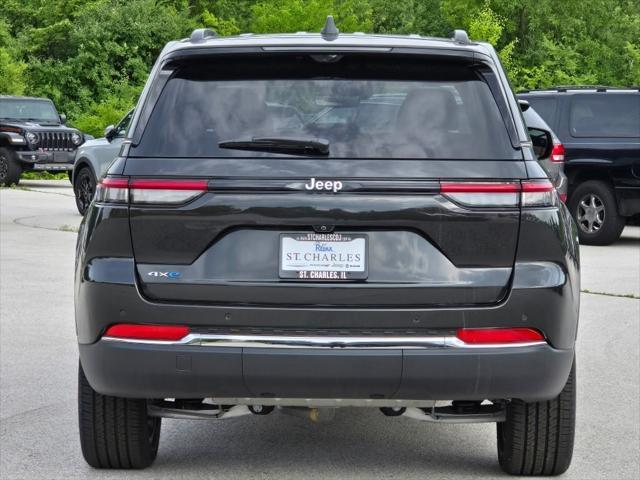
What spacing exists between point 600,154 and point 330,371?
41.1 ft

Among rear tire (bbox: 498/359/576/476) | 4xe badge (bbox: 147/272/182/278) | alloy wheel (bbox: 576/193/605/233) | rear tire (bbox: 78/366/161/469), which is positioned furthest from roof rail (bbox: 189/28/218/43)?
alloy wheel (bbox: 576/193/605/233)

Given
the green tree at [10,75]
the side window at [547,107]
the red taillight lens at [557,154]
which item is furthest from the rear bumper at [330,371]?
the green tree at [10,75]

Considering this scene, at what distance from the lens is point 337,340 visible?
15.3 ft

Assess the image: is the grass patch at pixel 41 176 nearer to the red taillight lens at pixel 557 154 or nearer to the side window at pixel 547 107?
the side window at pixel 547 107

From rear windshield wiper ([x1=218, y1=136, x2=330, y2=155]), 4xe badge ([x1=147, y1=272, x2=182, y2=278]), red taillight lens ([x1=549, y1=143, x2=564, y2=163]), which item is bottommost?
red taillight lens ([x1=549, y1=143, x2=564, y2=163])

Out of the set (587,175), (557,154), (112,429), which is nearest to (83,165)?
(557,154)

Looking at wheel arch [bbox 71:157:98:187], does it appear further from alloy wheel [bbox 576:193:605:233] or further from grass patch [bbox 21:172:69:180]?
grass patch [bbox 21:172:69:180]

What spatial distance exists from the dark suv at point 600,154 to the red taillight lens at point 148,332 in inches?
487

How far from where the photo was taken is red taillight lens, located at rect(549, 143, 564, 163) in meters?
15.8

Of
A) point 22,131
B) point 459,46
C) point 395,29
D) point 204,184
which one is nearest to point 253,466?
point 204,184

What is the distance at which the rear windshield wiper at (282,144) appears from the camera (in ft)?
15.5

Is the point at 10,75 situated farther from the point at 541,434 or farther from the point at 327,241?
the point at 327,241

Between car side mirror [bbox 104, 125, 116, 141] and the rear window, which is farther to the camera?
car side mirror [bbox 104, 125, 116, 141]

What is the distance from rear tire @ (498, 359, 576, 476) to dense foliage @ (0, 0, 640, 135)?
37.1 metres
